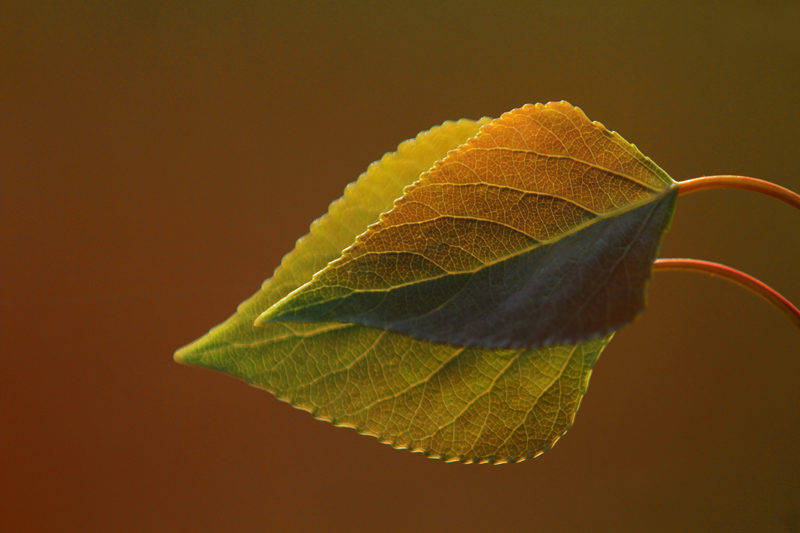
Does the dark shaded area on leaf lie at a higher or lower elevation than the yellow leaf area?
lower

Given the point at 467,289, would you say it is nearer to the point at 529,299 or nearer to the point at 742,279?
the point at 529,299

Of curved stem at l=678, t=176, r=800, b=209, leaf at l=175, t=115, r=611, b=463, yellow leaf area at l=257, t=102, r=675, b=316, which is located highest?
yellow leaf area at l=257, t=102, r=675, b=316

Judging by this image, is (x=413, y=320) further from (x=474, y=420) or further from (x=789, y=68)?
(x=789, y=68)

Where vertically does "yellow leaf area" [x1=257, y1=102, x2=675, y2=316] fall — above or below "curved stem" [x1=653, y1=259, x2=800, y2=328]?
above

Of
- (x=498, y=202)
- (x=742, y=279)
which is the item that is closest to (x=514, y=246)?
(x=498, y=202)

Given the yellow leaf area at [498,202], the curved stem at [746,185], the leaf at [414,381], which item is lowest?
the leaf at [414,381]

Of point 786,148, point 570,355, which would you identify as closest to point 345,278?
point 570,355
